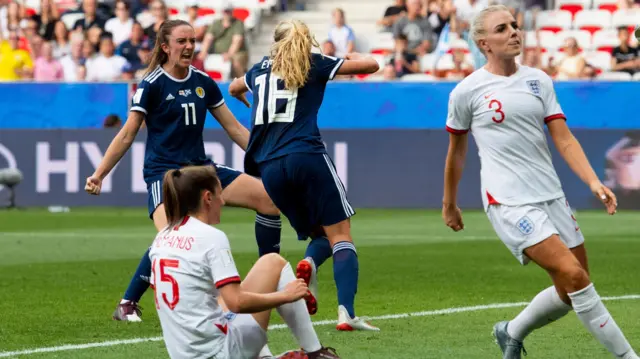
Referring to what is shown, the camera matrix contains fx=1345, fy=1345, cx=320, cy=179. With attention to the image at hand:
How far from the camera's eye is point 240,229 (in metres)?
16.8

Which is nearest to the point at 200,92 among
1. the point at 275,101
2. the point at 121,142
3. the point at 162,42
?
the point at 162,42

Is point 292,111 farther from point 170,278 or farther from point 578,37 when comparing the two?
point 578,37

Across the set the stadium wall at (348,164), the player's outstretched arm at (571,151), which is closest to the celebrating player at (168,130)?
the player's outstretched arm at (571,151)

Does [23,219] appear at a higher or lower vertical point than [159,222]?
lower

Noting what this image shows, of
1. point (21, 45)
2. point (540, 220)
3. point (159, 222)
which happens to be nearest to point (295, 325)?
point (540, 220)

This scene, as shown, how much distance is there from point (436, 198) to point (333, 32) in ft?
15.2

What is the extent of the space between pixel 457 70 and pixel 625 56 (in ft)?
8.84

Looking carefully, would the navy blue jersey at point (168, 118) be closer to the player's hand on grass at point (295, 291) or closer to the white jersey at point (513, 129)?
the white jersey at point (513, 129)

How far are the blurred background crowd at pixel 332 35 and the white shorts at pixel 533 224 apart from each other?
14397mm

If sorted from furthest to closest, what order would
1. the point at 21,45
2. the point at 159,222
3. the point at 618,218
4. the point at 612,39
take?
1. the point at 21,45
2. the point at 612,39
3. the point at 618,218
4. the point at 159,222

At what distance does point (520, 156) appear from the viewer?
21.9ft

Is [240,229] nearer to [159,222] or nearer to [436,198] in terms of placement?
[436,198]

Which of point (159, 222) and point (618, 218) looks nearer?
point (159, 222)

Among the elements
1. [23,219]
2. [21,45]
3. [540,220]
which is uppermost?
[540,220]
